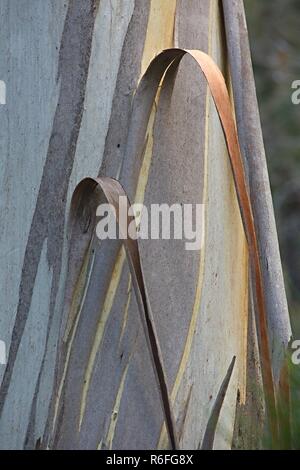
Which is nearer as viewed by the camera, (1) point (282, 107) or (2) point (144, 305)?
(2) point (144, 305)

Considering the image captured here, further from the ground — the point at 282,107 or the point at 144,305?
the point at 282,107

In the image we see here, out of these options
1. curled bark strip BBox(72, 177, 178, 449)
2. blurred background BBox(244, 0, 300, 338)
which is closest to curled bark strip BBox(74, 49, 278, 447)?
curled bark strip BBox(72, 177, 178, 449)

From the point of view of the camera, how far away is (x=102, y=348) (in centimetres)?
90

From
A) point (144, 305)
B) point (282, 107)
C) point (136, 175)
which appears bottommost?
point (144, 305)

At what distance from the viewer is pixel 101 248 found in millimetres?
904

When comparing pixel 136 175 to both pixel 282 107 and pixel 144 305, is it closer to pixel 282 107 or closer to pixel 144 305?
pixel 144 305

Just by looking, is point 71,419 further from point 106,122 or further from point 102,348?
point 106,122

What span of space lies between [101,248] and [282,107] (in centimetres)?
366

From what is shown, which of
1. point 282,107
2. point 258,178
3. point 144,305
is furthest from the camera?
point 282,107

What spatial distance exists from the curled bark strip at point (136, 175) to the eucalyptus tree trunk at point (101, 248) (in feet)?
0.04

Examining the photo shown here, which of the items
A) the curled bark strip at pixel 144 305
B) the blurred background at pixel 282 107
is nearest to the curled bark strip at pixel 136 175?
the curled bark strip at pixel 144 305

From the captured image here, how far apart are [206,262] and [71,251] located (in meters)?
0.14

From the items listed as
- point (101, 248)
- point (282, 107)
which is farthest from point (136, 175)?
point (282, 107)
